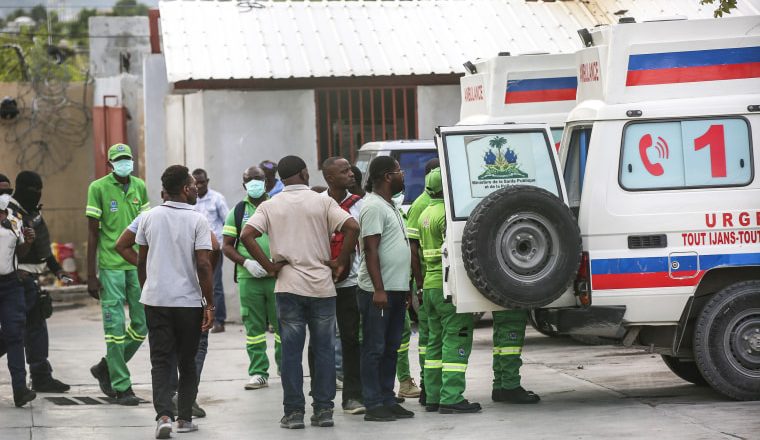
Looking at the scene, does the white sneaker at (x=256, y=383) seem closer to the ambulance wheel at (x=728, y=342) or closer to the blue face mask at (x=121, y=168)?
the blue face mask at (x=121, y=168)

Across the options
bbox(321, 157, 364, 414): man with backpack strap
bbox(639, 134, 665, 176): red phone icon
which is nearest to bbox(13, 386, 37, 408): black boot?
bbox(321, 157, 364, 414): man with backpack strap

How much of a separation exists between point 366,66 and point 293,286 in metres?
9.20

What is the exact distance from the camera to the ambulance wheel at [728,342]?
9531 mm

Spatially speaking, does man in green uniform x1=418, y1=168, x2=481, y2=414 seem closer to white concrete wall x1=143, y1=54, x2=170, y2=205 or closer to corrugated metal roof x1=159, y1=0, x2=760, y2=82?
corrugated metal roof x1=159, y1=0, x2=760, y2=82

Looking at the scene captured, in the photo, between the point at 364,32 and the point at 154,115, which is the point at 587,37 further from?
the point at 154,115

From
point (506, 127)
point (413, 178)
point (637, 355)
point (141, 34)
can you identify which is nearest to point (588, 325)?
point (506, 127)

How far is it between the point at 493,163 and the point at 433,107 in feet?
28.1

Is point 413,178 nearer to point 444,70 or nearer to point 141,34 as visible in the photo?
point 444,70

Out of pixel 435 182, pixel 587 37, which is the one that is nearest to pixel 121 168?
pixel 435 182

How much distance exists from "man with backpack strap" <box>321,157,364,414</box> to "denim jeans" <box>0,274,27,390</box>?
102 inches

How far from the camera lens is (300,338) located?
902cm

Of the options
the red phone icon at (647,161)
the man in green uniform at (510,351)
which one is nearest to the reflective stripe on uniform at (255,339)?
the man in green uniform at (510,351)

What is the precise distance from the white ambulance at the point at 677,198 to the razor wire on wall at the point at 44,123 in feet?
46.8

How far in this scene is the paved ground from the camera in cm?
870
